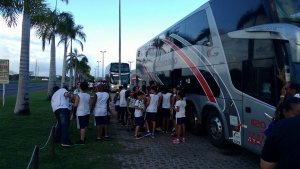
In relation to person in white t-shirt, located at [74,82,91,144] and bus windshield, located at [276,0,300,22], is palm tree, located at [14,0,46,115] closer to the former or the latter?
person in white t-shirt, located at [74,82,91,144]

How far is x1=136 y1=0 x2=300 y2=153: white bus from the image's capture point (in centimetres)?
708

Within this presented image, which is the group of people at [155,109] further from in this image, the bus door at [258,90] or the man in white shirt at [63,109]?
the bus door at [258,90]

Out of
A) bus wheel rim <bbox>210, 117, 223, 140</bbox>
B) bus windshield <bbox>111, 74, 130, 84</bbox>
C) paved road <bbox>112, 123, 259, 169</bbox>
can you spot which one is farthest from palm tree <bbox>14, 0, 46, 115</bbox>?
bus windshield <bbox>111, 74, 130, 84</bbox>

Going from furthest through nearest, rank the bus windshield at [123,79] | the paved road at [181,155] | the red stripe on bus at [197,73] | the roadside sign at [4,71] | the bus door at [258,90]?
1. the bus windshield at [123,79]
2. the roadside sign at [4,71]
3. the red stripe on bus at [197,73]
4. the paved road at [181,155]
5. the bus door at [258,90]

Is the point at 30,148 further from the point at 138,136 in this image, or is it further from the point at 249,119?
the point at 249,119

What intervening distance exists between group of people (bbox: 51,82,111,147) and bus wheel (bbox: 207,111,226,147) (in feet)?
10.4

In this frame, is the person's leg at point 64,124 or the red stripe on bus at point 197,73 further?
the red stripe on bus at point 197,73

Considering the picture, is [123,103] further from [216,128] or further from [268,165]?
[268,165]

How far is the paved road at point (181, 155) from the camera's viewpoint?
8.18 metres

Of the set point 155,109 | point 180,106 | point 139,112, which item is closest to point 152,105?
point 155,109

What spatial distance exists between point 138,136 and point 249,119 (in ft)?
15.2

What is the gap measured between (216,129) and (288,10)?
12.5ft

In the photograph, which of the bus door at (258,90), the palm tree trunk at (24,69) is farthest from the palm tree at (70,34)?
the bus door at (258,90)

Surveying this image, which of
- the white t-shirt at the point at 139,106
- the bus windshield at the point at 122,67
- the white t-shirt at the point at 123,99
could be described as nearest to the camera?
the white t-shirt at the point at 139,106
